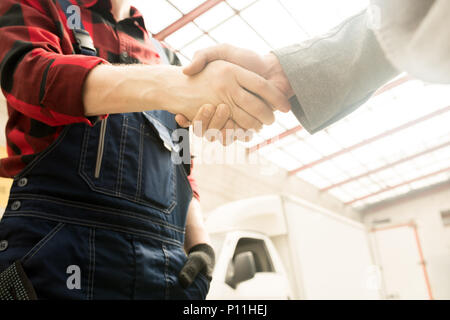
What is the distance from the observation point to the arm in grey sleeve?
0.92 meters

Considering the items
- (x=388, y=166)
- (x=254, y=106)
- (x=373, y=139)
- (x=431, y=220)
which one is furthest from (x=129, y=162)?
(x=431, y=220)

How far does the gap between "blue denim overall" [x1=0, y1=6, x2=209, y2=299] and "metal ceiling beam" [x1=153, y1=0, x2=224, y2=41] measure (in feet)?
15.9

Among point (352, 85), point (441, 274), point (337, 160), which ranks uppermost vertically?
point (337, 160)

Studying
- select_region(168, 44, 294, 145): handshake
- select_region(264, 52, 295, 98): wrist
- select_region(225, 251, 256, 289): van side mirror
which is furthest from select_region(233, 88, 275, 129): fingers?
select_region(225, 251, 256, 289): van side mirror

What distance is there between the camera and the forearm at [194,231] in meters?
1.32

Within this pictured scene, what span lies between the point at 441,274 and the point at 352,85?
10.9 meters

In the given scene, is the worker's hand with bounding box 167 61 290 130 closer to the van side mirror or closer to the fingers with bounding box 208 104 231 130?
the fingers with bounding box 208 104 231 130

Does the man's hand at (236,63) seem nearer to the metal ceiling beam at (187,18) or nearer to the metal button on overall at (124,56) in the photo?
the metal button on overall at (124,56)

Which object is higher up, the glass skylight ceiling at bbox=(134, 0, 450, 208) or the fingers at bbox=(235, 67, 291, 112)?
the glass skylight ceiling at bbox=(134, 0, 450, 208)

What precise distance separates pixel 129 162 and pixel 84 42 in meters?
0.38

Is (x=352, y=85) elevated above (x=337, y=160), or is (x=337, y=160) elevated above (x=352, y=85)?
(x=337, y=160)

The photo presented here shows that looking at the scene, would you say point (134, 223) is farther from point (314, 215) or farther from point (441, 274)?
point (441, 274)
